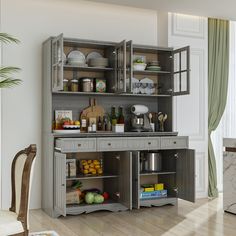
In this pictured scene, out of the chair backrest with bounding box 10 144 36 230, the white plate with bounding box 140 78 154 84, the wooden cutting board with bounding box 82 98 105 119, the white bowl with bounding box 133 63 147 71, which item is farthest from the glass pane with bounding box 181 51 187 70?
the chair backrest with bounding box 10 144 36 230

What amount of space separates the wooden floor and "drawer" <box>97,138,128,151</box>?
2.61 ft

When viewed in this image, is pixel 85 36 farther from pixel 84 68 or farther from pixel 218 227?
pixel 218 227

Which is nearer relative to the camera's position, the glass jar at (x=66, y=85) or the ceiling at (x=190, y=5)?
the glass jar at (x=66, y=85)

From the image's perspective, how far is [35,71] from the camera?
5.33 meters

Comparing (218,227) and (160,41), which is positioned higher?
(160,41)

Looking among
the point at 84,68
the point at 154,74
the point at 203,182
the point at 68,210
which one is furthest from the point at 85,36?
the point at 203,182

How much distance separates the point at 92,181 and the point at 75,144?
3.15 feet

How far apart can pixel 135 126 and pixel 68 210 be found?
57.8 inches

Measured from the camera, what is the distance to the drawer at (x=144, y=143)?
509 centimetres

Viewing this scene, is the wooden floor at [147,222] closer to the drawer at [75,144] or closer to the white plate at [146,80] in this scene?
the drawer at [75,144]

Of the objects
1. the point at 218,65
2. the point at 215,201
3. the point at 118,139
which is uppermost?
the point at 218,65

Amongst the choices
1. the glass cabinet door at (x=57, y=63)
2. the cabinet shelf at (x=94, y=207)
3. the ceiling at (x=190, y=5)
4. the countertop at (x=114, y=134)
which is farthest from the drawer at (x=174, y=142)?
the ceiling at (x=190, y=5)

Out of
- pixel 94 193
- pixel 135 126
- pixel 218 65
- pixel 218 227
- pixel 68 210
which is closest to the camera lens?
pixel 218 227

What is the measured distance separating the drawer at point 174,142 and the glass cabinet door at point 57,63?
1.52 metres
